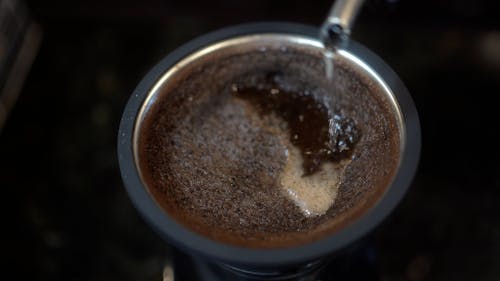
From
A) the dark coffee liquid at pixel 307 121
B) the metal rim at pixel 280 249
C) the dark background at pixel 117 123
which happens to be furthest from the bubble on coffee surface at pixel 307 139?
the dark background at pixel 117 123

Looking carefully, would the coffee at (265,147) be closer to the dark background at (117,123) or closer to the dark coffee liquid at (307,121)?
the dark coffee liquid at (307,121)

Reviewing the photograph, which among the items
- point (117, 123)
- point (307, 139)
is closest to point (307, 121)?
point (307, 139)

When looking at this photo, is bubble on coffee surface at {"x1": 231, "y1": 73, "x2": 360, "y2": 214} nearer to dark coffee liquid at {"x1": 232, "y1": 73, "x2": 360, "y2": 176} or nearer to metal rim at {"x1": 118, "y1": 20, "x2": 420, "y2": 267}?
dark coffee liquid at {"x1": 232, "y1": 73, "x2": 360, "y2": 176}

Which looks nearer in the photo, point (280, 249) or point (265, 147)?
point (280, 249)

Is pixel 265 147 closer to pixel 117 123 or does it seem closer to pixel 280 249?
pixel 280 249

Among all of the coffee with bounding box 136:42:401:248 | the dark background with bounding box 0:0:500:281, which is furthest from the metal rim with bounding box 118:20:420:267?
the dark background with bounding box 0:0:500:281
